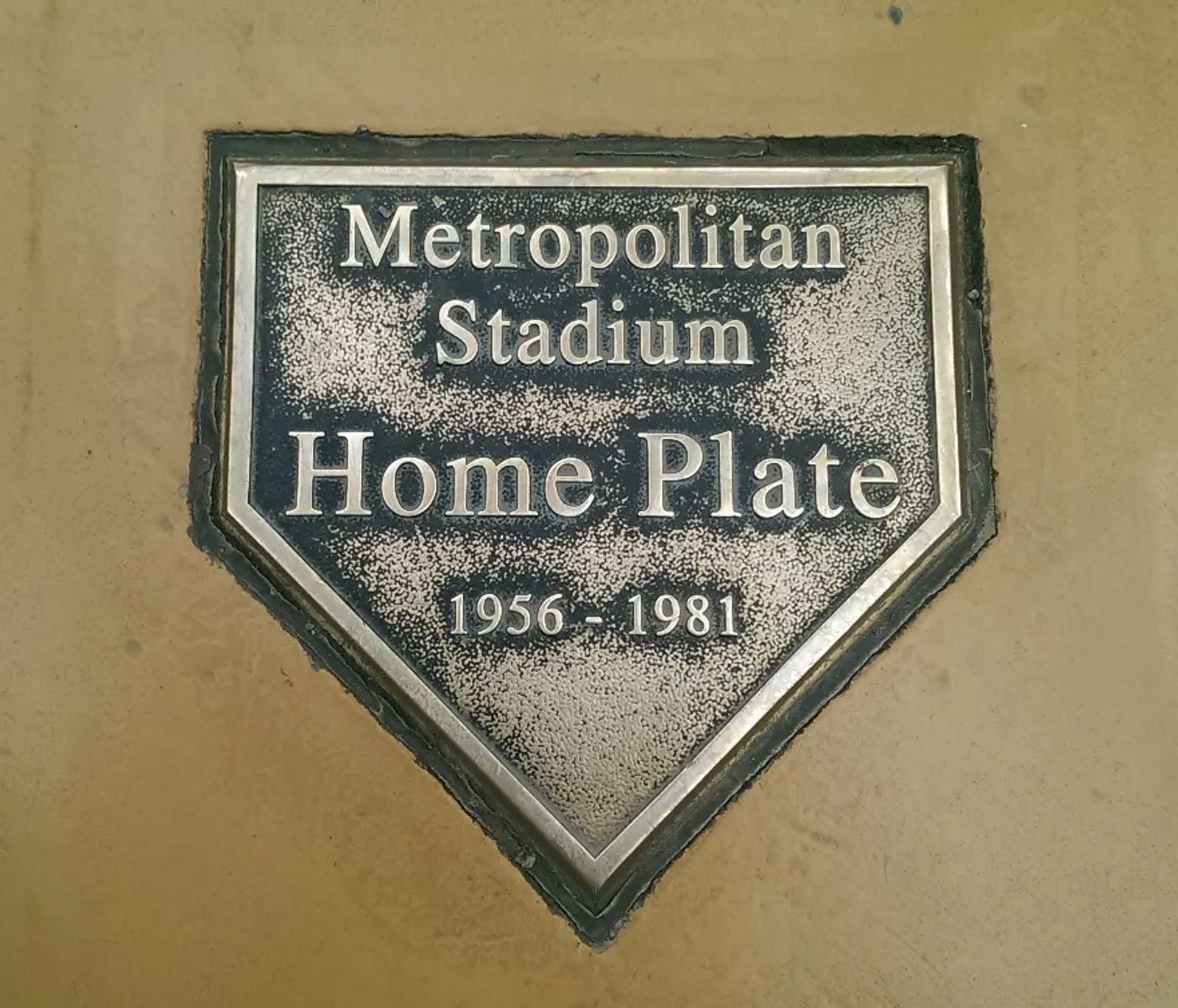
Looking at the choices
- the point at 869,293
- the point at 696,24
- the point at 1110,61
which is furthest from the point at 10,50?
the point at 1110,61

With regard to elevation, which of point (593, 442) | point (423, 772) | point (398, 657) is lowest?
point (423, 772)

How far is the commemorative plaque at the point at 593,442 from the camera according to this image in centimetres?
105

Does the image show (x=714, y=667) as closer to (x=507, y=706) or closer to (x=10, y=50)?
(x=507, y=706)

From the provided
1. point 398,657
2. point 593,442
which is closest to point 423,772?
point 398,657

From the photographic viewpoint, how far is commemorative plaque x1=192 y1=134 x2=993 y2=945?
3.45 ft

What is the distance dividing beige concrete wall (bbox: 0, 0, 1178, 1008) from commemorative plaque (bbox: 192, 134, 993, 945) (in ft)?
0.12

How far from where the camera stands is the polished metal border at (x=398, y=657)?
40.9 inches

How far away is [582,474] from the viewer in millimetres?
1094

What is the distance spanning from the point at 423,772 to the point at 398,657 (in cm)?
13

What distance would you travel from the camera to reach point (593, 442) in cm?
110

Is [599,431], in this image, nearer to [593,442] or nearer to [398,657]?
[593,442]

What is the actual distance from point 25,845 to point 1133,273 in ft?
4.63

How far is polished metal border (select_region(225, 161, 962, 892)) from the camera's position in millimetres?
1038

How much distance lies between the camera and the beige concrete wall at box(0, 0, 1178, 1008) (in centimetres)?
101
